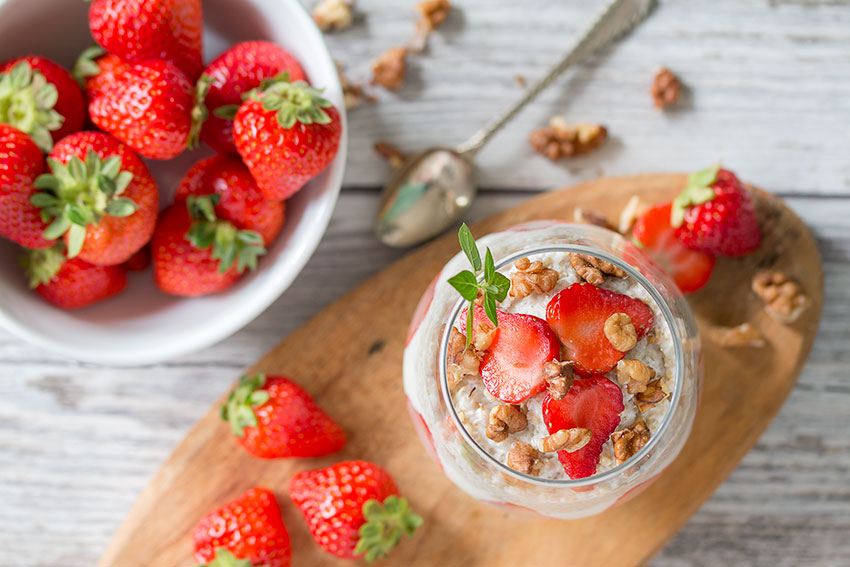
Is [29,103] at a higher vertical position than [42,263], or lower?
higher

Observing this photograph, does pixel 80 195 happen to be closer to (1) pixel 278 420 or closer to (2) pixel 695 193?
(1) pixel 278 420

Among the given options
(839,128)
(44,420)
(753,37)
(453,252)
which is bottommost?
(44,420)

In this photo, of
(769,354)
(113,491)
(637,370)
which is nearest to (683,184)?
(769,354)

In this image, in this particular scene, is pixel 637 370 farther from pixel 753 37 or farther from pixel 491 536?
pixel 753 37

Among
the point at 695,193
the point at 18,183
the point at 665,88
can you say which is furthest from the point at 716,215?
the point at 18,183

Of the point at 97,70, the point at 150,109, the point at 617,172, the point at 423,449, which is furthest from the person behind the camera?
the point at 617,172

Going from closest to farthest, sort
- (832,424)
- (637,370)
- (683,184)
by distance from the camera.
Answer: (637,370), (683,184), (832,424)
